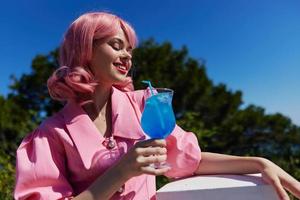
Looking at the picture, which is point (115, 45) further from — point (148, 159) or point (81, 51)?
point (148, 159)

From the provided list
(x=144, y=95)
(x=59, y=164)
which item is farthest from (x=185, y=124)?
(x=59, y=164)

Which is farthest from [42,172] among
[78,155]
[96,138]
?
[96,138]

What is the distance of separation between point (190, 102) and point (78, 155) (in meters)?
16.1

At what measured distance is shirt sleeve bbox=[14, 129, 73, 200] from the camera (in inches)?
66.2

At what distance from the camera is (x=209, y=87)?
62.4ft

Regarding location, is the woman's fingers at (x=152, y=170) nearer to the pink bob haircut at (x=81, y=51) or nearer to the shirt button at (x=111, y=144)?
the shirt button at (x=111, y=144)

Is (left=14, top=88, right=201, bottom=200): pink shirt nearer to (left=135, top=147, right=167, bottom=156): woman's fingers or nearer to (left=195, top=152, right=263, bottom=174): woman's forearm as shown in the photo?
(left=195, top=152, right=263, bottom=174): woman's forearm

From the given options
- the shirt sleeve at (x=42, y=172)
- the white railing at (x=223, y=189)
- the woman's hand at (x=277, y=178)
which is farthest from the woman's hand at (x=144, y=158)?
the woman's hand at (x=277, y=178)

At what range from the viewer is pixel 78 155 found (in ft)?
5.83

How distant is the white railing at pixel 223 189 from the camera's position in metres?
1.65

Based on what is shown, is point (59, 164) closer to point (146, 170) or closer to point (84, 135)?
point (84, 135)

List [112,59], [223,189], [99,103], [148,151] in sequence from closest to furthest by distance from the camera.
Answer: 1. [148,151]
2. [223,189]
3. [112,59]
4. [99,103]

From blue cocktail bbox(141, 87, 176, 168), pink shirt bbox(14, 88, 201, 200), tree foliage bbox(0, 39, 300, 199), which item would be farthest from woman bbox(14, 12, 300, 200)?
tree foliage bbox(0, 39, 300, 199)

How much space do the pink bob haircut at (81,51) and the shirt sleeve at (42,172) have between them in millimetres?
260
